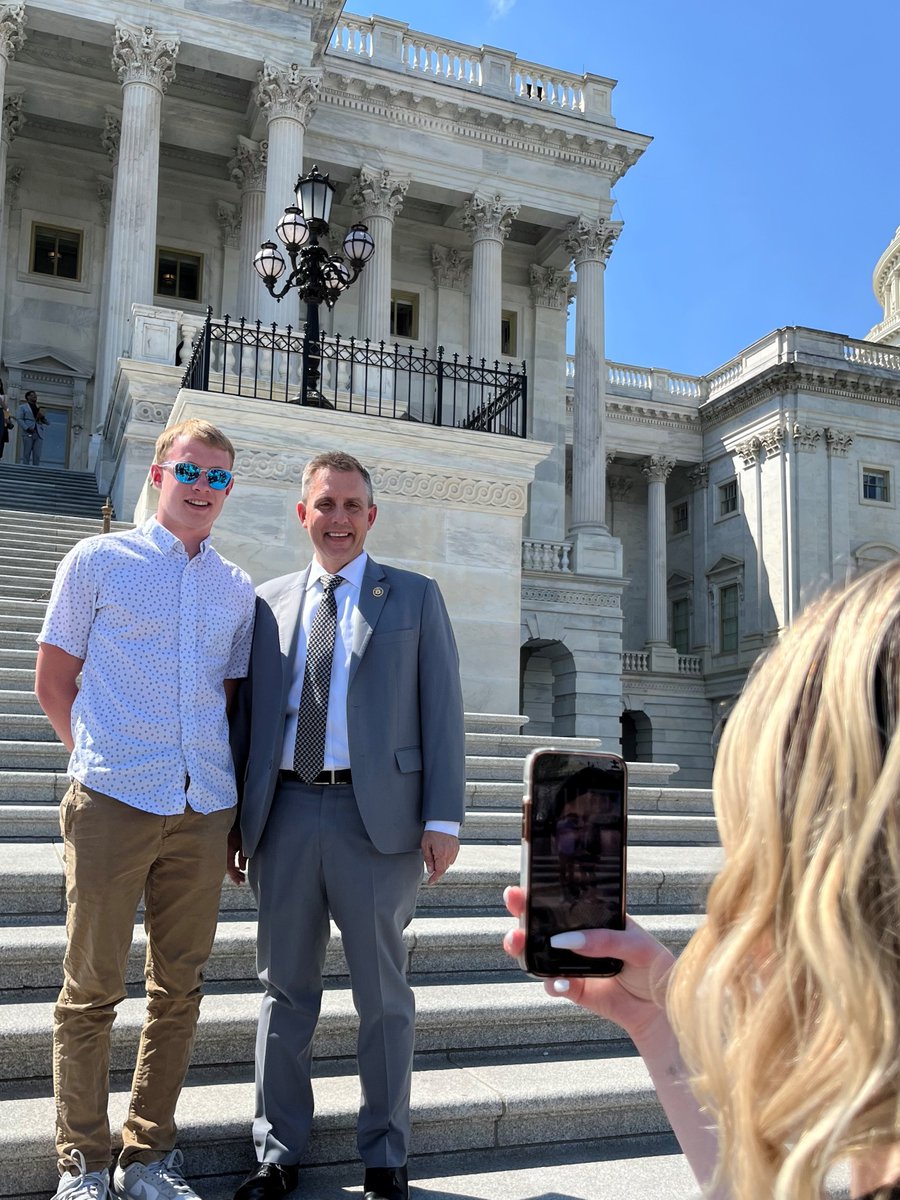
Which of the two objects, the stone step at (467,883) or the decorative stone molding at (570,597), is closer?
the stone step at (467,883)

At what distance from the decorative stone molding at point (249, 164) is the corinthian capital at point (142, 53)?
3086 millimetres

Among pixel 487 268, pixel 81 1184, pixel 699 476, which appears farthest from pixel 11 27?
pixel 699 476

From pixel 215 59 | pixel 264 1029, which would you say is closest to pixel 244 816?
pixel 264 1029

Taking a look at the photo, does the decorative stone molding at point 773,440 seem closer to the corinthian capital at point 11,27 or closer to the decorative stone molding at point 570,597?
the decorative stone molding at point 570,597

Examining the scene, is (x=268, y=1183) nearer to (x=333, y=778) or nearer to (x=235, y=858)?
(x=235, y=858)

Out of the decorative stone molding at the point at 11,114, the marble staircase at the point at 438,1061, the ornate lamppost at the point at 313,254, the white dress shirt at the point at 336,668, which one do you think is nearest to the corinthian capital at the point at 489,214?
the decorative stone molding at the point at 11,114

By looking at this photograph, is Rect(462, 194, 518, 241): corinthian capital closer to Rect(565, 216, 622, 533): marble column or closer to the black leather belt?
Rect(565, 216, 622, 533): marble column

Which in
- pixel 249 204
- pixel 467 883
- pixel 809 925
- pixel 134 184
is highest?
pixel 249 204

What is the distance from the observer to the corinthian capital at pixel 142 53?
22.9 metres

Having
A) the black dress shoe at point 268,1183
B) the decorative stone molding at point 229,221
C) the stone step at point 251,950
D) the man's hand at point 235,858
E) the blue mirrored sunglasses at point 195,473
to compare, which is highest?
the decorative stone molding at point 229,221

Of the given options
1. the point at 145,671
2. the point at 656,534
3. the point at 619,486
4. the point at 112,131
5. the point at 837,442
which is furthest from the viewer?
the point at 619,486

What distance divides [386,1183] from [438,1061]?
1.02 m

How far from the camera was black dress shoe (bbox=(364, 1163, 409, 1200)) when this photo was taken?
3.34 metres

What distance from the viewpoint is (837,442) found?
3753 cm
